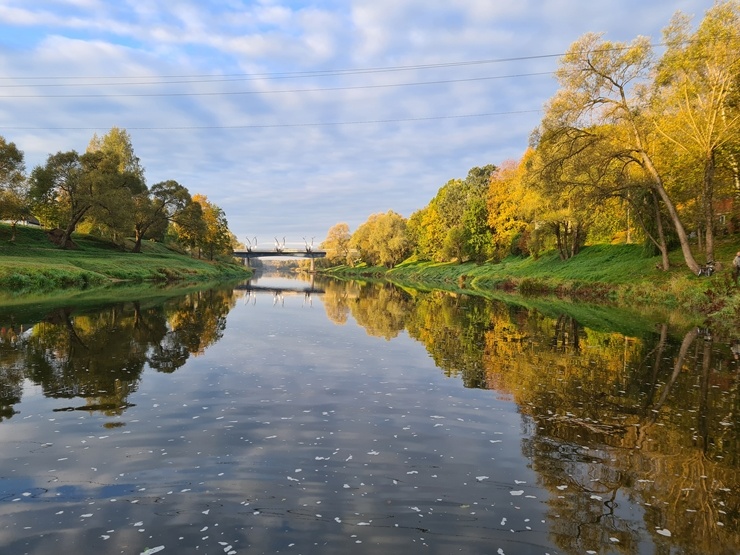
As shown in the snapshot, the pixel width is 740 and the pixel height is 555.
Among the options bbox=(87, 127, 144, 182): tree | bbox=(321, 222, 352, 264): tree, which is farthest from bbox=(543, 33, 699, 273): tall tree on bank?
bbox=(321, 222, 352, 264): tree

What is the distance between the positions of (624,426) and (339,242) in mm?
162098

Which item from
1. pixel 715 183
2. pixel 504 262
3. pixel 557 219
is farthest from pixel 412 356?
pixel 504 262

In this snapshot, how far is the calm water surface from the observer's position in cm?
534

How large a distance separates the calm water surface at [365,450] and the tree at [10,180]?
152ft

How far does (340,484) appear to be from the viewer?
6488 millimetres

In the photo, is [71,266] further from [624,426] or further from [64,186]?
[624,426]

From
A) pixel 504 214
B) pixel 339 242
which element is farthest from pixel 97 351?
pixel 339 242

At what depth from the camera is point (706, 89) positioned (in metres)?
30.2

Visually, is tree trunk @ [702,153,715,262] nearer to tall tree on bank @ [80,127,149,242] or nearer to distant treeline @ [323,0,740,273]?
distant treeline @ [323,0,740,273]

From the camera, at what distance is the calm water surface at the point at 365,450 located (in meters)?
5.34

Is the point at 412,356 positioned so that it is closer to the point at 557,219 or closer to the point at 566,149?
the point at 566,149

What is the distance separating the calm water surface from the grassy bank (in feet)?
95.2

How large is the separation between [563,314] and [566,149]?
37.8 feet

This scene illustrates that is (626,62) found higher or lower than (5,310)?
higher
